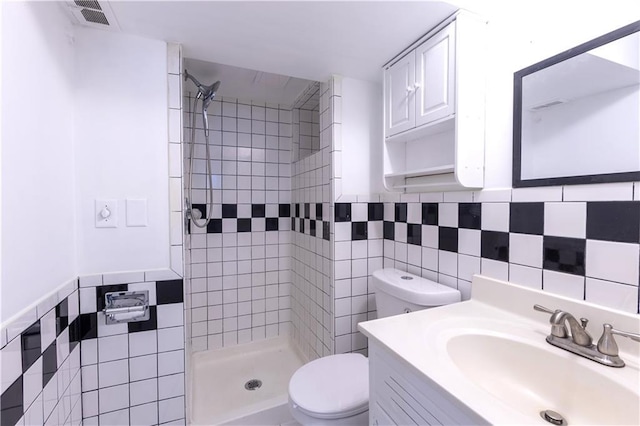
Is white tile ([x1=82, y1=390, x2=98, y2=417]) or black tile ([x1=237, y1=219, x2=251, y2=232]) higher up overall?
black tile ([x1=237, y1=219, x2=251, y2=232])

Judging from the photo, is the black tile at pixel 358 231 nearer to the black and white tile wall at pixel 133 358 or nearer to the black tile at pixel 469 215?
the black tile at pixel 469 215

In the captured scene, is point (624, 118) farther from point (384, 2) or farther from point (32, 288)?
point (32, 288)

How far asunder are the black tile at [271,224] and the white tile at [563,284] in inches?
73.4

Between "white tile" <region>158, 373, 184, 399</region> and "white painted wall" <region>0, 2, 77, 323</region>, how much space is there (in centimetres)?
63

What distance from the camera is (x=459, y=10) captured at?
1093 millimetres

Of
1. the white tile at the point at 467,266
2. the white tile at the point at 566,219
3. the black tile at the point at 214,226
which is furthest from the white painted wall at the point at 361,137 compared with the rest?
the black tile at the point at 214,226

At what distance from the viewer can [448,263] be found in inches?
51.4

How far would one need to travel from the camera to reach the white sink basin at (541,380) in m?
0.64

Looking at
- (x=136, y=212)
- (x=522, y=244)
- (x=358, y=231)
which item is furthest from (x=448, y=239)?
(x=136, y=212)

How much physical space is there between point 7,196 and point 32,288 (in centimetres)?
30

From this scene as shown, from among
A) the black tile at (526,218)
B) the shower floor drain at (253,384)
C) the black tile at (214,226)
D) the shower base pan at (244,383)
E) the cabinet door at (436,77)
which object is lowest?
the shower floor drain at (253,384)

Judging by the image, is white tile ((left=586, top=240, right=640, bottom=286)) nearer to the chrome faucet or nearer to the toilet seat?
the chrome faucet

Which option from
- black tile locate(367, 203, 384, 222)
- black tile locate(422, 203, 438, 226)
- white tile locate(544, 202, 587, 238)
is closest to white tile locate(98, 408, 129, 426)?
black tile locate(367, 203, 384, 222)

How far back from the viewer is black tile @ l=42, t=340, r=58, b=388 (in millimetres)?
894
